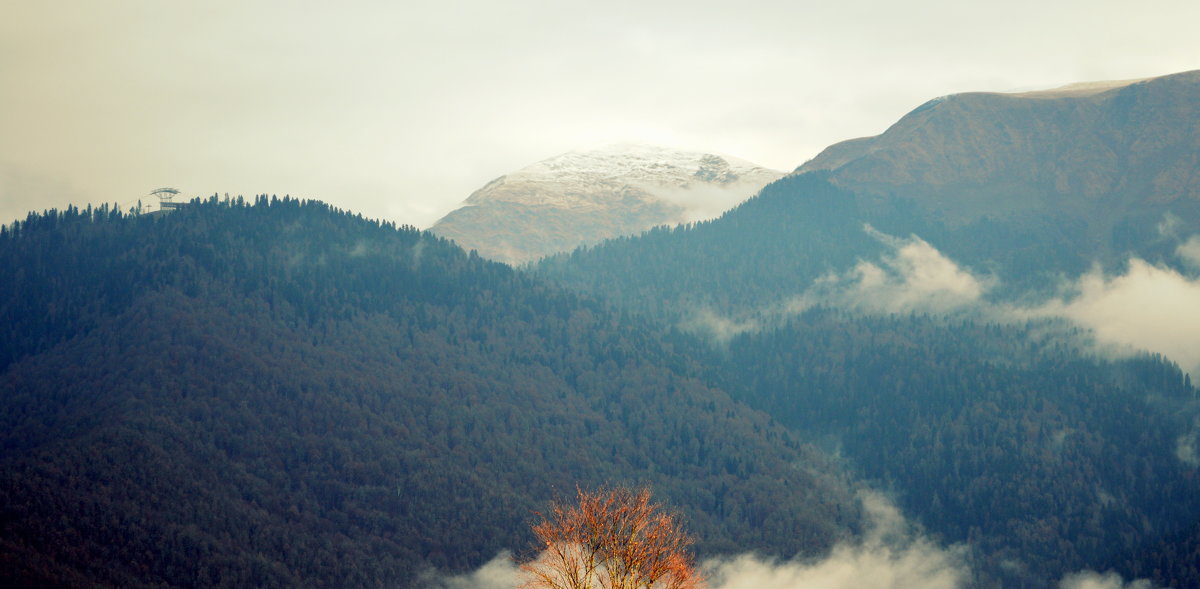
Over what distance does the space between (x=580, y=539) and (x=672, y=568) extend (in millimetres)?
7594

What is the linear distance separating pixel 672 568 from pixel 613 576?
4.09m

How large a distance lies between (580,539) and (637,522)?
174 inches

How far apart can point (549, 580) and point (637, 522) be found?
26.4ft

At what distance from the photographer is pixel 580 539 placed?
85812 mm

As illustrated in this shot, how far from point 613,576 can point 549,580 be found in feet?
15.2

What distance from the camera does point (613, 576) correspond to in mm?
82125

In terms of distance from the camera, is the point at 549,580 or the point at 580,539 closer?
the point at 549,580

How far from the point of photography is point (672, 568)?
81.8m

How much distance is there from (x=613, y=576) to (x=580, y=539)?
15.4ft

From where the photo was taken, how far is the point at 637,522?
84.8 metres
